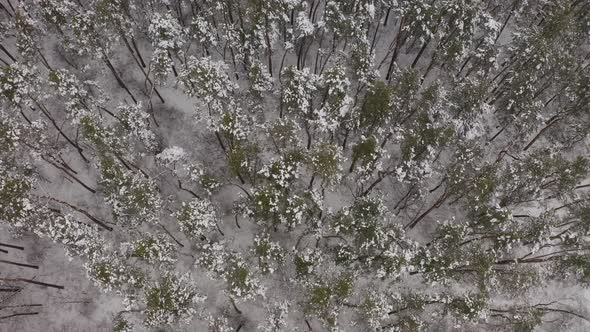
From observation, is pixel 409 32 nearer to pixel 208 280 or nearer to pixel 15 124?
pixel 208 280

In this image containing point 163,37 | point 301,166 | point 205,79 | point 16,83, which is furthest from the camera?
point 163,37

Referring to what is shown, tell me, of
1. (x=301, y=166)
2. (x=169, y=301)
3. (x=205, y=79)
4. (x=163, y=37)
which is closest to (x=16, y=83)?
(x=163, y=37)

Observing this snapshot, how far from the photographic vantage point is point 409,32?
35.2 meters

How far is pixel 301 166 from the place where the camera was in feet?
100

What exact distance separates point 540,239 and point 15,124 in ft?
119

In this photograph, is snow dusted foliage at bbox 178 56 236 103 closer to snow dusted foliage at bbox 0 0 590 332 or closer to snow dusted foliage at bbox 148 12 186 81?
snow dusted foliage at bbox 0 0 590 332

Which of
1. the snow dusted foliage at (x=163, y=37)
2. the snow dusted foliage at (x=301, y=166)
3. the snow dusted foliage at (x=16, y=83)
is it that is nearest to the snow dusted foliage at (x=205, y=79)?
the snow dusted foliage at (x=301, y=166)

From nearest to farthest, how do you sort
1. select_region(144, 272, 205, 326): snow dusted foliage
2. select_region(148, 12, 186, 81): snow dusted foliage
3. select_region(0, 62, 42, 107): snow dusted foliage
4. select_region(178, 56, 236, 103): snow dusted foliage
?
1. select_region(144, 272, 205, 326): snow dusted foliage
2. select_region(0, 62, 42, 107): snow dusted foliage
3. select_region(178, 56, 236, 103): snow dusted foliage
4. select_region(148, 12, 186, 81): snow dusted foliage

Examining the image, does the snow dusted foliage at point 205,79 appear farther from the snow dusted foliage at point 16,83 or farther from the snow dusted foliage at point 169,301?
the snow dusted foliage at point 169,301

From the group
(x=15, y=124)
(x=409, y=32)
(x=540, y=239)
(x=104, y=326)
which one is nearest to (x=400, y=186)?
(x=540, y=239)

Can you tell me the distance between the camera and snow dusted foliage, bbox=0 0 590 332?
2816 cm

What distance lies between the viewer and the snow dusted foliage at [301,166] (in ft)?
92.4

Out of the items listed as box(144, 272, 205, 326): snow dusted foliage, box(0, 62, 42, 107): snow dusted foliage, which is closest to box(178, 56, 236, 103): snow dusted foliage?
box(0, 62, 42, 107): snow dusted foliage

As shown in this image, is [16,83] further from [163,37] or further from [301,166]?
[301,166]
